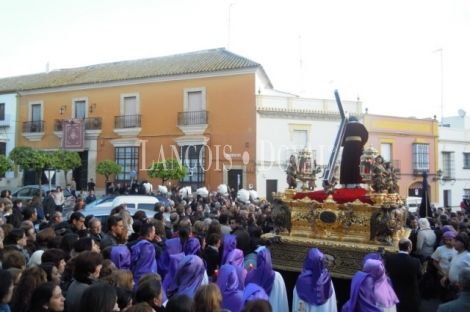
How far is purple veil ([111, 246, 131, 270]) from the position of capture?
16.3 ft

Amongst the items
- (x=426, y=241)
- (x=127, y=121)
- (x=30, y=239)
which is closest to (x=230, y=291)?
(x=30, y=239)

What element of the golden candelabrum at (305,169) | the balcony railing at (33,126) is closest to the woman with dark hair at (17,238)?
the golden candelabrum at (305,169)

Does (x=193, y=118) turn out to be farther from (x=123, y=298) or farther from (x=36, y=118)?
(x=123, y=298)

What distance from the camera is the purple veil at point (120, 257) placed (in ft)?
16.3

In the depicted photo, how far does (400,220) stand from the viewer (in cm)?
683

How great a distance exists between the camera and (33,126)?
28.9 meters

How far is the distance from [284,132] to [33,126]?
662 inches

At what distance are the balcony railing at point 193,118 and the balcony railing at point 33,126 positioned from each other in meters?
10.3

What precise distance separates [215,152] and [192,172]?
1.71 m

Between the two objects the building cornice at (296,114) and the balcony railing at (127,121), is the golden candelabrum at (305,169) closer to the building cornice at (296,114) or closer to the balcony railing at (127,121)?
the building cornice at (296,114)

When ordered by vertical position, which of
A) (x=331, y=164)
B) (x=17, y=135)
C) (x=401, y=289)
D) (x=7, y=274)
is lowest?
(x=401, y=289)

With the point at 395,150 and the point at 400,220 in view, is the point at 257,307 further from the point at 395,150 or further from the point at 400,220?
the point at 395,150

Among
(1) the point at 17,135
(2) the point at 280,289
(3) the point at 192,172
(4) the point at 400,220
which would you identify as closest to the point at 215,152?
(3) the point at 192,172

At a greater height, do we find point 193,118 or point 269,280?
point 193,118
